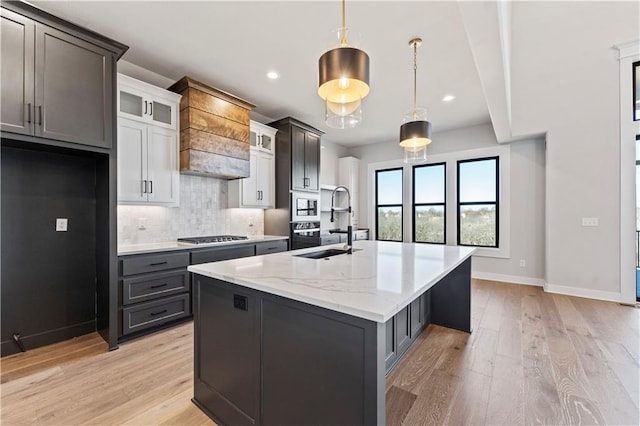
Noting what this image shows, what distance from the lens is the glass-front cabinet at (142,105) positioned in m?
2.67

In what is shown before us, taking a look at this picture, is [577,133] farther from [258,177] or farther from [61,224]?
[61,224]

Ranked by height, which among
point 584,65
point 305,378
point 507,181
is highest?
point 584,65

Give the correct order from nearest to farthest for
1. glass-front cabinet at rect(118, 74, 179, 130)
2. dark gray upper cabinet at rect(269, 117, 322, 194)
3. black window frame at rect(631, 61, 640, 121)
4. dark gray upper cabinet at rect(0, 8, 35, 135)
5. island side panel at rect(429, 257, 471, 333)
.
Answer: dark gray upper cabinet at rect(0, 8, 35, 135)
glass-front cabinet at rect(118, 74, 179, 130)
island side panel at rect(429, 257, 471, 333)
black window frame at rect(631, 61, 640, 121)
dark gray upper cabinet at rect(269, 117, 322, 194)

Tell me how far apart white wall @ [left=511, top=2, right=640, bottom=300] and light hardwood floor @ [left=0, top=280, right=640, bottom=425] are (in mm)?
1223

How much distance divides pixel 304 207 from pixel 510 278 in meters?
3.87

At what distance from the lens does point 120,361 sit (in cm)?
221

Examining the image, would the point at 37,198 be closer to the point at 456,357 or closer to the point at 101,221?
the point at 101,221

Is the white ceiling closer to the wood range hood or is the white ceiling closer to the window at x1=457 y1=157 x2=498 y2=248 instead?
the wood range hood

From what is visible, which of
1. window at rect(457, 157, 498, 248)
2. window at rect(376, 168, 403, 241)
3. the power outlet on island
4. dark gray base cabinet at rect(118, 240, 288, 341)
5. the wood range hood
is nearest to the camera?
dark gray base cabinet at rect(118, 240, 288, 341)

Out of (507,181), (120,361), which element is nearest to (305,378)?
(120,361)

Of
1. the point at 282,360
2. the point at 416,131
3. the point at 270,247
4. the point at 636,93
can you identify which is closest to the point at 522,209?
the point at 636,93

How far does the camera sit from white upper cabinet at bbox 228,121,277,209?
388 centimetres

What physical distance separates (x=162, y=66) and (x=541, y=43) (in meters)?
4.40

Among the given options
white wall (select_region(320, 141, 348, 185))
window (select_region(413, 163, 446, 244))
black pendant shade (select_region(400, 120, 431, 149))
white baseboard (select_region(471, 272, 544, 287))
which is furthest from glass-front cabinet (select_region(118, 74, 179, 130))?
white baseboard (select_region(471, 272, 544, 287))
